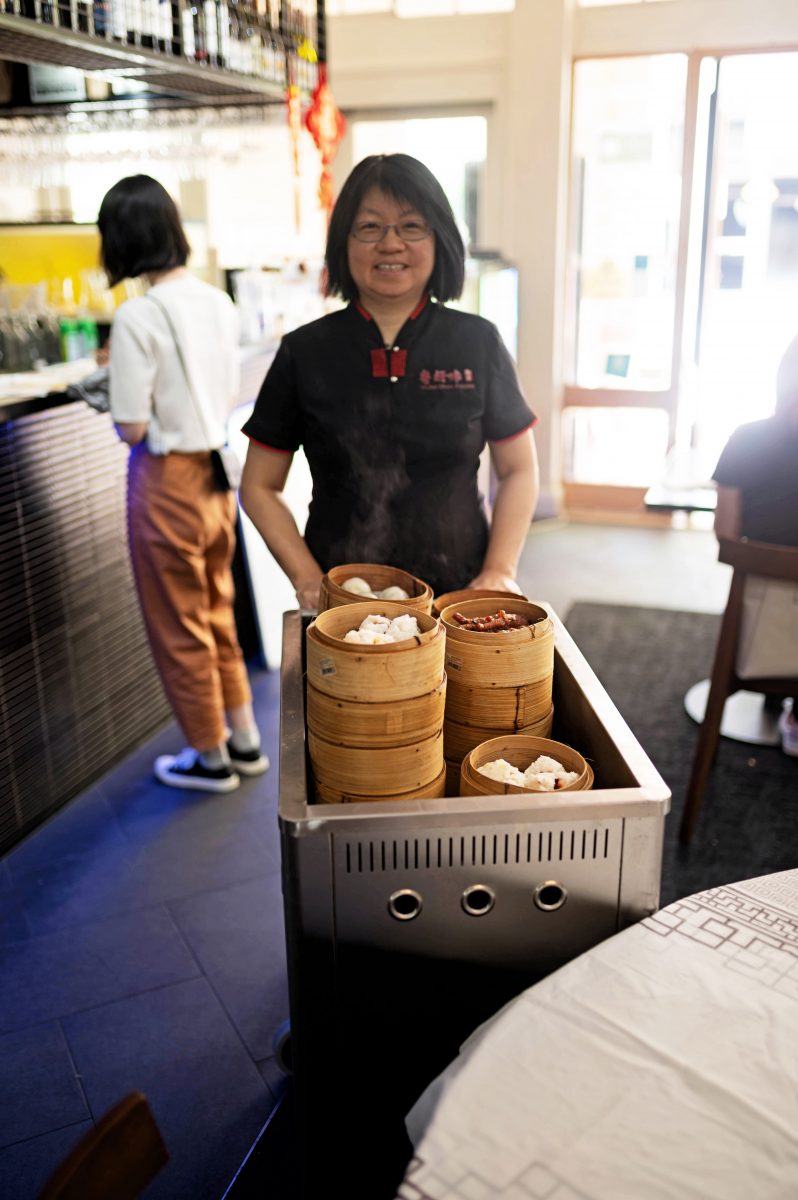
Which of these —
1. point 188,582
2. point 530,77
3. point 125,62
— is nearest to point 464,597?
point 188,582

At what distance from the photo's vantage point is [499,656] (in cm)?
144

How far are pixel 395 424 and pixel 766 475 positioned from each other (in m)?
1.48

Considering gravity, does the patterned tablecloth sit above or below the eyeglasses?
below

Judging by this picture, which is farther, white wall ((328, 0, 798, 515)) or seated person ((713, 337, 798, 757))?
white wall ((328, 0, 798, 515))

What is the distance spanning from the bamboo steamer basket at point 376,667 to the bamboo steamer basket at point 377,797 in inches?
4.9

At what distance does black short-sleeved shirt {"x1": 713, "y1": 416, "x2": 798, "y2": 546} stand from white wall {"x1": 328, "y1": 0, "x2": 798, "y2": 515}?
3180mm

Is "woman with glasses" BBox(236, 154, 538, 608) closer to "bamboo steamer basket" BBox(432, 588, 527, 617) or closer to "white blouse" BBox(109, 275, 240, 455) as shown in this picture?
"bamboo steamer basket" BBox(432, 588, 527, 617)

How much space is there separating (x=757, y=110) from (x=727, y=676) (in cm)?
398

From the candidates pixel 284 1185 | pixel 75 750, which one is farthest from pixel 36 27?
pixel 284 1185

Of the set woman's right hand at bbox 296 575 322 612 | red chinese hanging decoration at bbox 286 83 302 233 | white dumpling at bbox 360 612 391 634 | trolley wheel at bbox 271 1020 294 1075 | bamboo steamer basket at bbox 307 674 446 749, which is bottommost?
trolley wheel at bbox 271 1020 294 1075

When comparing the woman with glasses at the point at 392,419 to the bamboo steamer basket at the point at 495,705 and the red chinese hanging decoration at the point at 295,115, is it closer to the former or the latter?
the bamboo steamer basket at the point at 495,705

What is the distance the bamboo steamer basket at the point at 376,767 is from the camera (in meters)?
1.31

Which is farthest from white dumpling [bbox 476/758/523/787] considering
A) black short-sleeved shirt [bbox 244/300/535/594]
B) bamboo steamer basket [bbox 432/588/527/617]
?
black short-sleeved shirt [bbox 244/300/535/594]

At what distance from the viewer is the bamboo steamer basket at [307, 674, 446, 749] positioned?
1.30m
